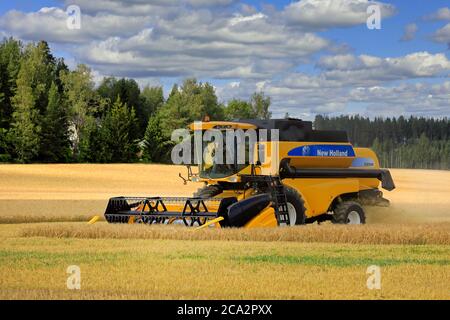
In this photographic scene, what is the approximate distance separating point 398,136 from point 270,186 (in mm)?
18183

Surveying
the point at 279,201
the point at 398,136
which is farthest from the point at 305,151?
the point at 398,136

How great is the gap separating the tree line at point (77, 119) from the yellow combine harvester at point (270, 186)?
149ft

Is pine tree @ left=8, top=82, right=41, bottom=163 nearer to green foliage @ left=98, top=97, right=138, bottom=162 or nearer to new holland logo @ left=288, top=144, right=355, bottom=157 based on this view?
green foliage @ left=98, top=97, right=138, bottom=162

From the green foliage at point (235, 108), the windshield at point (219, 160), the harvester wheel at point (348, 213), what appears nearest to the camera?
the windshield at point (219, 160)

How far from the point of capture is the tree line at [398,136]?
2177 centimetres

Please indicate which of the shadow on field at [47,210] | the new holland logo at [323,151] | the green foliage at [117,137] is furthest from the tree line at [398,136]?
the green foliage at [117,137]

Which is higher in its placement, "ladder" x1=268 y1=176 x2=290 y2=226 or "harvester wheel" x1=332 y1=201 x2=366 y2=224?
"ladder" x1=268 y1=176 x2=290 y2=226

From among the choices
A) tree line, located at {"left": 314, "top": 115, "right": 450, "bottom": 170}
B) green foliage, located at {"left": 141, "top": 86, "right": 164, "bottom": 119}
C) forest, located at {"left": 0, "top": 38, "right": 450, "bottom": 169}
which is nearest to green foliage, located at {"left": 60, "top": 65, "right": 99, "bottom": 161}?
forest, located at {"left": 0, "top": 38, "right": 450, "bottom": 169}

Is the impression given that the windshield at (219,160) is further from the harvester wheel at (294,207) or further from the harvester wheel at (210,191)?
the harvester wheel at (294,207)

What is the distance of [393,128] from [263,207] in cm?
1868

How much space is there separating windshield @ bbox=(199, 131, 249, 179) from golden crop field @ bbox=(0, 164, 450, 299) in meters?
2.18

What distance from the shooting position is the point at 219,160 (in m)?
19.1

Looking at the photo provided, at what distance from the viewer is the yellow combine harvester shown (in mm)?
18141
